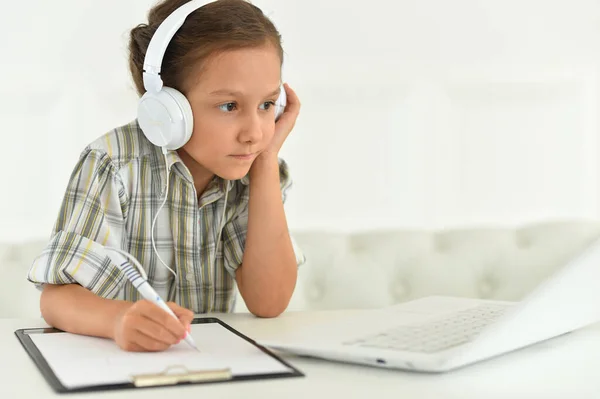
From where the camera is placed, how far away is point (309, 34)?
208 centimetres

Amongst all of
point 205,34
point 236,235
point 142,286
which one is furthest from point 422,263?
point 142,286

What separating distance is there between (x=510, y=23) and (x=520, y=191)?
450mm

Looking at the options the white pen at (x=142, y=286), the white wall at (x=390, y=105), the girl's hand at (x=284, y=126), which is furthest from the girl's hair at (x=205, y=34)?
the white wall at (x=390, y=105)

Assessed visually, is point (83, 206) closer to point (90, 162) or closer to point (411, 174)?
point (90, 162)

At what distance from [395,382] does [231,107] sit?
0.52 metres

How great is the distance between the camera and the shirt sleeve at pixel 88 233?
1066 mm

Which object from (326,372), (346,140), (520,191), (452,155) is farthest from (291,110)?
(520,191)

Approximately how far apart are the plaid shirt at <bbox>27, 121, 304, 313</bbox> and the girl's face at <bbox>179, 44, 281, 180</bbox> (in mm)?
85

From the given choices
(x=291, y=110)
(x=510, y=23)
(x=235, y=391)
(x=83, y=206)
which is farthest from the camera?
(x=510, y=23)

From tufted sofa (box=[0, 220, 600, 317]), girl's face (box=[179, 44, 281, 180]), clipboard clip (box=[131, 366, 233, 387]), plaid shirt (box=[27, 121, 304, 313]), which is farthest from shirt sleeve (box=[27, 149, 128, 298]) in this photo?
tufted sofa (box=[0, 220, 600, 317])

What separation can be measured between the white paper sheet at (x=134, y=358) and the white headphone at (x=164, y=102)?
291 mm

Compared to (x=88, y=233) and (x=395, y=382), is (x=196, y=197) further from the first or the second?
(x=395, y=382)

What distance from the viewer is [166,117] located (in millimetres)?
1094

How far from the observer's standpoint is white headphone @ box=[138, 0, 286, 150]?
1089 millimetres
